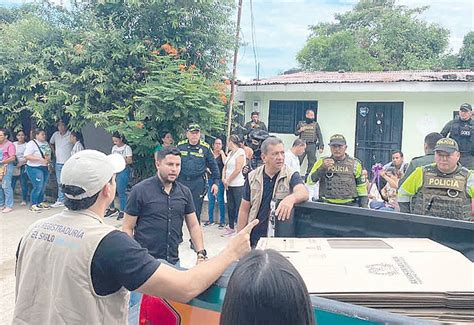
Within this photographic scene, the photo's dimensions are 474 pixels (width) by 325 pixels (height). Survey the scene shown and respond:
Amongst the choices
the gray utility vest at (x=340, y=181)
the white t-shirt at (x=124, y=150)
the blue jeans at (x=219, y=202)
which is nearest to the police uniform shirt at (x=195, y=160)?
the blue jeans at (x=219, y=202)

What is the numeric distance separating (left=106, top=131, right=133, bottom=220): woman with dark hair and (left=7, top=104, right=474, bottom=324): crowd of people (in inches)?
1.1

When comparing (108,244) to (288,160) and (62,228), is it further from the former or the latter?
(288,160)

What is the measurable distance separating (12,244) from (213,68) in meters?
5.76

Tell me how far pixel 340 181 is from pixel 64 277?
10.8 ft

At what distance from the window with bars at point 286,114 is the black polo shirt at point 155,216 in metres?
10.0

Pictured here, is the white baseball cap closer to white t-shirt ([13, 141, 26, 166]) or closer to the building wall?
white t-shirt ([13, 141, 26, 166])

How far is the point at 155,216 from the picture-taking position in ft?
12.1

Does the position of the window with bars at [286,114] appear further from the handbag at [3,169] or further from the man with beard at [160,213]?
the man with beard at [160,213]

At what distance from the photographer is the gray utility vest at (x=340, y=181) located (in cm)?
467

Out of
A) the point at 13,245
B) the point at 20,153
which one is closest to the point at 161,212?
the point at 13,245

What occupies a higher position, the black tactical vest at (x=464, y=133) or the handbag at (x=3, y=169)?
the black tactical vest at (x=464, y=133)

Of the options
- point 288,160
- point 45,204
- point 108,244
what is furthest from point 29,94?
point 108,244

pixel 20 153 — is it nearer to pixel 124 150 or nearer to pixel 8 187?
pixel 8 187

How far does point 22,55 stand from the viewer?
10469mm
